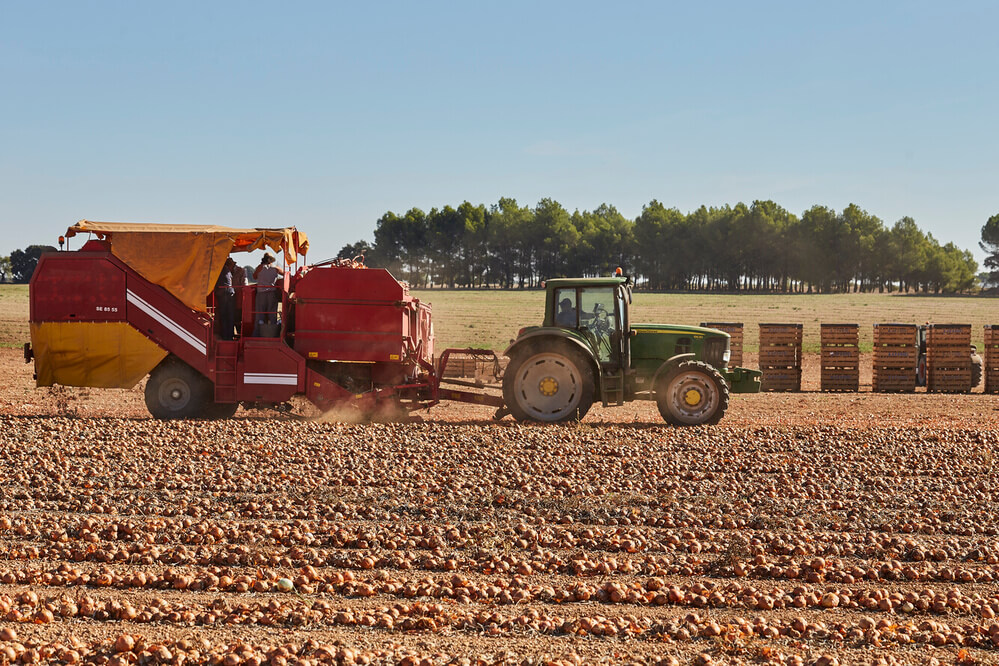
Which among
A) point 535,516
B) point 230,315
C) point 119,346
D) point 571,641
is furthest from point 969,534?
point 119,346

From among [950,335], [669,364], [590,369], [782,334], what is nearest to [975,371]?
[950,335]

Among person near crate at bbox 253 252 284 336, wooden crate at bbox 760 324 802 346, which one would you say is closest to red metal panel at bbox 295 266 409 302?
person near crate at bbox 253 252 284 336

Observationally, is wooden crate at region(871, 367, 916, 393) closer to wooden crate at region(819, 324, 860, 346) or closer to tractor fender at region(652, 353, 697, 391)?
wooden crate at region(819, 324, 860, 346)

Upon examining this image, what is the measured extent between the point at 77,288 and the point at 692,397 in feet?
32.1

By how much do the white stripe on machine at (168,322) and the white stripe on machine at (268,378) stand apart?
785 millimetres

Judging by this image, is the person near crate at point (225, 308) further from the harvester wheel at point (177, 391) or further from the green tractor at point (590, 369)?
the green tractor at point (590, 369)

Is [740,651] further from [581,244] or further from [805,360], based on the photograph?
[581,244]

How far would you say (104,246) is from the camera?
47.3 feet

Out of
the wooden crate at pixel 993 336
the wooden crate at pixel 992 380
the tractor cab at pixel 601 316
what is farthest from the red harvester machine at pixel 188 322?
the wooden crate at pixel 993 336

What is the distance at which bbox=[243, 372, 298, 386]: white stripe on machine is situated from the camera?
14.2m

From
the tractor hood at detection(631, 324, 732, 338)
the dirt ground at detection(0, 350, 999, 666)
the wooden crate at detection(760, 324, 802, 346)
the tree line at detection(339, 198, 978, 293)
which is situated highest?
the tree line at detection(339, 198, 978, 293)

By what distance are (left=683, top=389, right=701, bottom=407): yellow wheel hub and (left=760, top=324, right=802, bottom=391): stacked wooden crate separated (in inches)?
358

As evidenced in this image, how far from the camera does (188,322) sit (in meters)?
14.3

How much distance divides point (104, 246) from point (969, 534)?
1263cm
